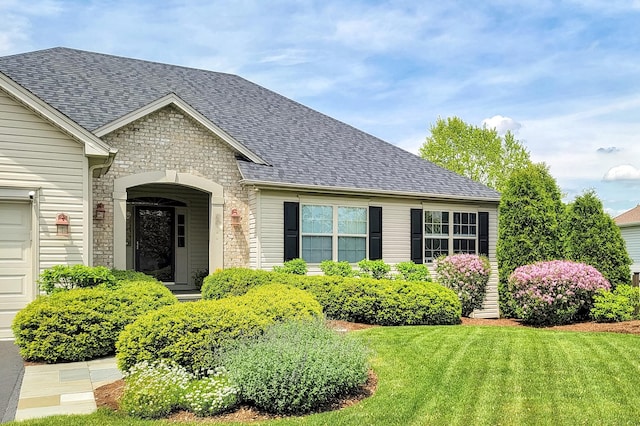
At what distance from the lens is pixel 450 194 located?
1672 cm

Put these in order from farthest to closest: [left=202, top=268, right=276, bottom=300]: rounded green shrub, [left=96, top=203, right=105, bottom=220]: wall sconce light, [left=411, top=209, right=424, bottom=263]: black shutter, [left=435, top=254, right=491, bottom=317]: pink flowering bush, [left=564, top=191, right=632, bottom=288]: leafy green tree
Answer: [left=411, top=209, right=424, bottom=263]: black shutter, [left=435, top=254, right=491, bottom=317]: pink flowering bush, [left=564, top=191, right=632, bottom=288]: leafy green tree, [left=96, top=203, right=105, bottom=220]: wall sconce light, [left=202, top=268, right=276, bottom=300]: rounded green shrub

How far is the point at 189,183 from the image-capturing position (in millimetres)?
13781

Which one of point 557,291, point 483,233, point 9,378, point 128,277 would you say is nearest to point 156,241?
point 128,277

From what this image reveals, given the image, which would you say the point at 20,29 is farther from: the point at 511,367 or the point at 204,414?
the point at 511,367

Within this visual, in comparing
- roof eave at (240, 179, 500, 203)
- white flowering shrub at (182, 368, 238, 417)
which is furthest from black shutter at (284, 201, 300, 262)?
white flowering shrub at (182, 368, 238, 417)

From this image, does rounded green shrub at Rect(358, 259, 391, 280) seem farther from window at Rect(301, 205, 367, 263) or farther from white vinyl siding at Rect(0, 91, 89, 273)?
white vinyl siding at Rect(0, 91, 89, 273)

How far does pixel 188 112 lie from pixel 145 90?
2.90 meters

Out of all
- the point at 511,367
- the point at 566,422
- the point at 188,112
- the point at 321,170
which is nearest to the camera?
the point at 566,422

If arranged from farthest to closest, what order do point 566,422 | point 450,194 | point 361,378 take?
point 450,194
point 361,378
point 566,422

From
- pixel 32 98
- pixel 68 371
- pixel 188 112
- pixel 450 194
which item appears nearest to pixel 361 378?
pixel 68 371

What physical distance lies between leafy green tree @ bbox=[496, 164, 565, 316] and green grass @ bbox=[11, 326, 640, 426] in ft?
17.2

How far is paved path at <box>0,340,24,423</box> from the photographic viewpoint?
581cm

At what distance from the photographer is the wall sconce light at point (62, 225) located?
34.3 ft

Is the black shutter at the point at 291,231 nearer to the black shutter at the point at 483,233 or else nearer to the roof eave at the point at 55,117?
the roof eave at the point at 55,117
